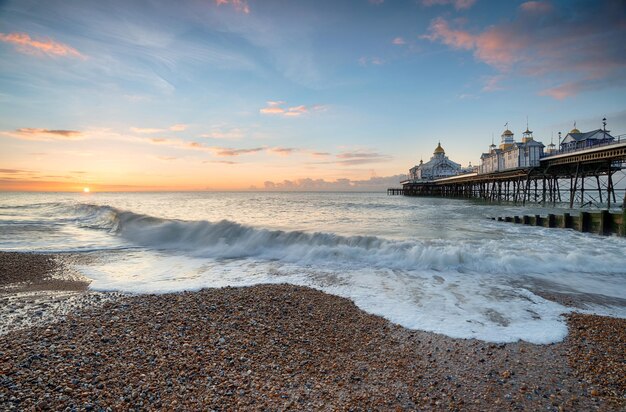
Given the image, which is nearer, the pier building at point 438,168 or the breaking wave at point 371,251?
the breaking wave at point 371,251

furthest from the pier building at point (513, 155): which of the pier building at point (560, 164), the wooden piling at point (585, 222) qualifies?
the wooden piling at point (585, 222)

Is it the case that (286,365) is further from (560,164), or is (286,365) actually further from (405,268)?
(560,164)

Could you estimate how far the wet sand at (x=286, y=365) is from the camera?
10.9 ft

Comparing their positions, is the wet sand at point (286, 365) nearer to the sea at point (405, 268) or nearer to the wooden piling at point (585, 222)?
the sea at point (405, 268)

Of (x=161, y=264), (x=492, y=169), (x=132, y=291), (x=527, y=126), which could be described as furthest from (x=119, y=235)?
(x=527, y=126)

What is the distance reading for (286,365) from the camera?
4031 mm

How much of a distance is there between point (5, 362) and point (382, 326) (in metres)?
5.18

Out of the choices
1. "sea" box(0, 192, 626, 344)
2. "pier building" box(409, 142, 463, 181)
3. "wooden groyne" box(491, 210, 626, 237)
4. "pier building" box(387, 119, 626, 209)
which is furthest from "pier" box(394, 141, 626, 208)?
"pier building" box(409, 142, 463, 181)

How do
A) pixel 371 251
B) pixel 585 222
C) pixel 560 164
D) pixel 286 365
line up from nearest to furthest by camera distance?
1. pixel 286 365
2. pixel 371 251
3. pixel 585 222
4. pixel 560 164

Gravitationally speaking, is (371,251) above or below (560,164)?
below

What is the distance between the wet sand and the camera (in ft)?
10.9

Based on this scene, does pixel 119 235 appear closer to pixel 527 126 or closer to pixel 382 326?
pixel 382 326

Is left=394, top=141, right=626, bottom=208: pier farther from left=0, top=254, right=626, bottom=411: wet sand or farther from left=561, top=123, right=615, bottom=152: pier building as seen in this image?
left=0, top=254, right=626, bottom=411: wet sand

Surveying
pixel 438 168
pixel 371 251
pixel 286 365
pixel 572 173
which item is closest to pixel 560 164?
pixel 572 173
